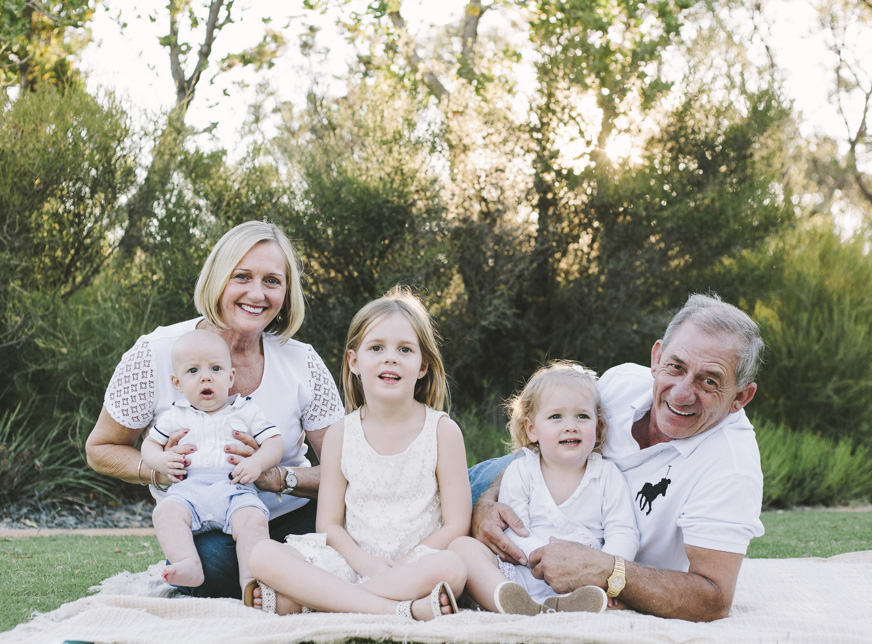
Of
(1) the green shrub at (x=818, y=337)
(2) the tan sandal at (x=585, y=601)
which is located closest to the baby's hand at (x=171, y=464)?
Result: (2) the tan sandal at (x=585, y=601)

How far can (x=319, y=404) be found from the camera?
11.8 feet

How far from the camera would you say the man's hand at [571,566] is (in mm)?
2680

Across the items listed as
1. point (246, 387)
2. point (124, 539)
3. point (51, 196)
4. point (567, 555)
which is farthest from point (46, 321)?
point (567, 555)

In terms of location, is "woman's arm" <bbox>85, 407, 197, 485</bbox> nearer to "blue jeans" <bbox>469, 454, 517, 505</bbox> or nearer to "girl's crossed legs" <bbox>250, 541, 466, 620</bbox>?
"girl's crossed legs" <bbox>250, 541, 466, 620</bbox>

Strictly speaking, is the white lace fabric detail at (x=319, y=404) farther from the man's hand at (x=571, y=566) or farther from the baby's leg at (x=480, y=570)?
the man's hand at (x=571, y=566)

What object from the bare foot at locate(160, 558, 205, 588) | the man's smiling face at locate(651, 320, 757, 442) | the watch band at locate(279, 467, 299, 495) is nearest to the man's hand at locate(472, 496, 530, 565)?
the man's smiling face at locate(651, 320, 757, 442)

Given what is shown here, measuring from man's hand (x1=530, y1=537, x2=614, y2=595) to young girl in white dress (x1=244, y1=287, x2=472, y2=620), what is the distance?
0.28 metres

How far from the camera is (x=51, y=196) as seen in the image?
6902mm

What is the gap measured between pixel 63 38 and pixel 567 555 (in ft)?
23.9

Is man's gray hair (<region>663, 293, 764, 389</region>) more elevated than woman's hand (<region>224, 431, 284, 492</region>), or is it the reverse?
man's gray hair (<region>663, 293, 764, 389</region>)

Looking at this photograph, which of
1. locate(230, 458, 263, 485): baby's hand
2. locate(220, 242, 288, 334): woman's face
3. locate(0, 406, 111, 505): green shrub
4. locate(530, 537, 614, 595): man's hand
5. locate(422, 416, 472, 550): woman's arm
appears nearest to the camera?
locate(530, 537, 614, 595): man's hand

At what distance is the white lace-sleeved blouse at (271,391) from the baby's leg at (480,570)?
3.12ft

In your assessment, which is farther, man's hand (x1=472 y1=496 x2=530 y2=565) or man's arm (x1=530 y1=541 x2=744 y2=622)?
man's hand (x1=472 y1=496 x2=530 y2=565)

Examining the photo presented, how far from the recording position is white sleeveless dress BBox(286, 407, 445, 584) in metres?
3.02
